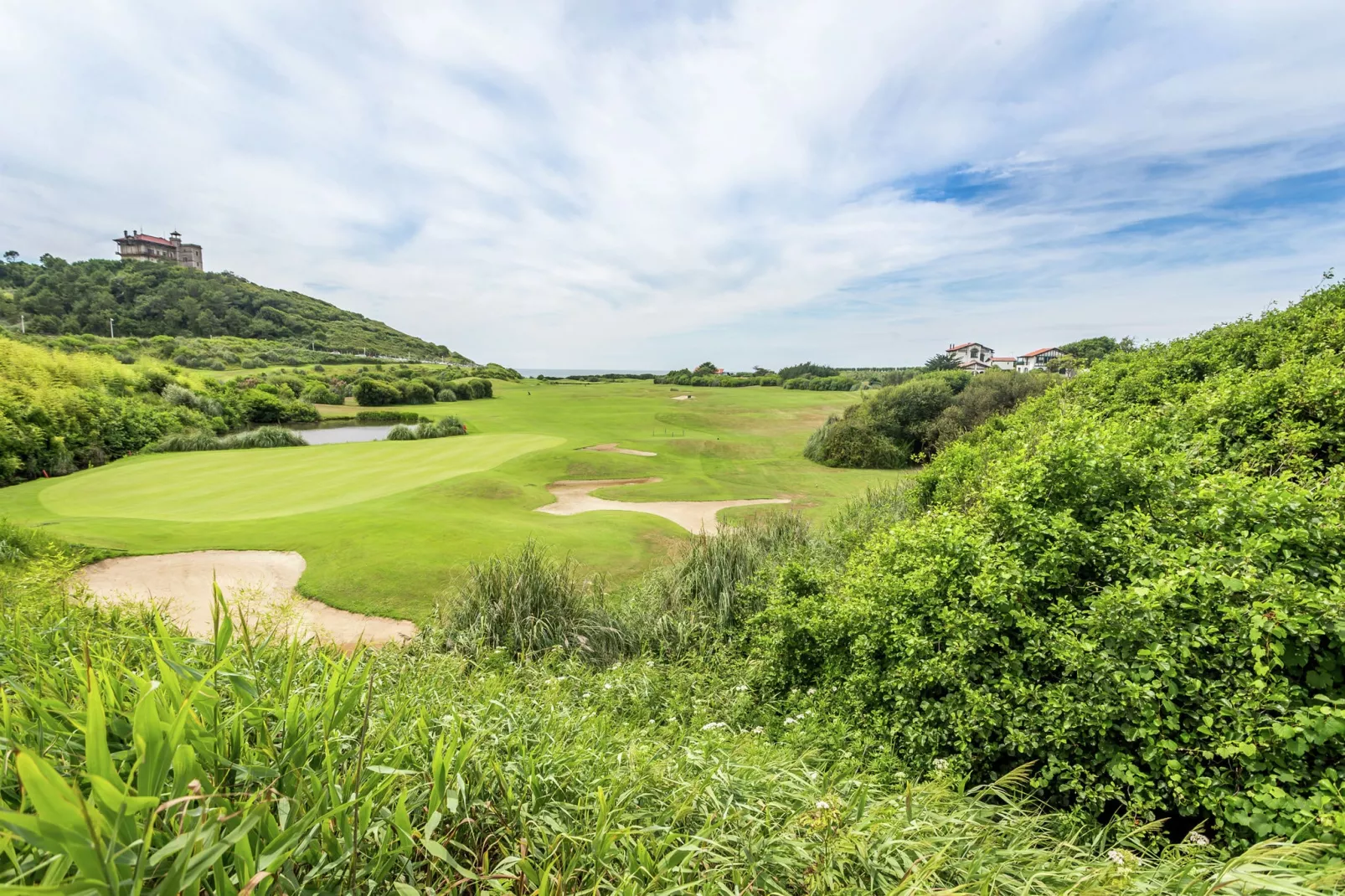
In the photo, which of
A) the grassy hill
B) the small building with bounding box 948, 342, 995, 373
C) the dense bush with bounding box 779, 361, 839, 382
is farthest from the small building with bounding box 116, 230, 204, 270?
the small building with bounding box 948, 342, 995, 373

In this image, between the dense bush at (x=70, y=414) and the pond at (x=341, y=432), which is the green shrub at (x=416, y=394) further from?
the dense bush at (x=70, y=414)

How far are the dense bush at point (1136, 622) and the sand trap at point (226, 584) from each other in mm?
6175

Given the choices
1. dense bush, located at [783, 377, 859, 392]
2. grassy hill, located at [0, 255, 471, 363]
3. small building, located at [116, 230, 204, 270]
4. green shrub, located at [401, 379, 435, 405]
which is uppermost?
small building, located at [116, 230, 204, 270]

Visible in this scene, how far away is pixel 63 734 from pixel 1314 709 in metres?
5.25

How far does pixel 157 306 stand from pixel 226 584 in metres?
95.0

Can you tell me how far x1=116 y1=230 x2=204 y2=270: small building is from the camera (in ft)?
348

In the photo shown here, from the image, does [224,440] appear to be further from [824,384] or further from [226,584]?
[824,384]

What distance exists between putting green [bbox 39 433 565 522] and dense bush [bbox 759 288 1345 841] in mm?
13986

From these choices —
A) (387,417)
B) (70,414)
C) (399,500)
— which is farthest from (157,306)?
(399,500)

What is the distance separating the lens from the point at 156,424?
2192 cm

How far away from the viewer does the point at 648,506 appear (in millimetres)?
17062

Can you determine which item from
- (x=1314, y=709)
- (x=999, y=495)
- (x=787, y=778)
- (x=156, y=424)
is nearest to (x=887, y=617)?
(x=999, y=495)

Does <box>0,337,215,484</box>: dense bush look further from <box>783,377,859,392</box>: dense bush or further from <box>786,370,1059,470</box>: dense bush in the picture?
<box>783,377,859,392</box>: dense bush

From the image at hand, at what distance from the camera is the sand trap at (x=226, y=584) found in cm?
728
